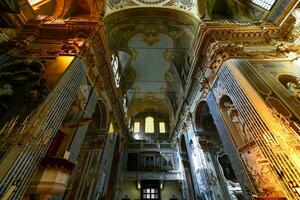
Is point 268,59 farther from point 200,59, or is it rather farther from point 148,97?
point 148,97

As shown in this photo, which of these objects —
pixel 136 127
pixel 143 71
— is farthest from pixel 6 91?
pixel 136 127

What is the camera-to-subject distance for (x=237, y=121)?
646 cm

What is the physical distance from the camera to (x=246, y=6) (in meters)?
9.85

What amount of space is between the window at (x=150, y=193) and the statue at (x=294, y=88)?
544 inches

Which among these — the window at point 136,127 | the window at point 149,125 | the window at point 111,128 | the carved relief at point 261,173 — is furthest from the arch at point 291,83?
the window at point 136,127

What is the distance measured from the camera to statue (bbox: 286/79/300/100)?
6.00 metres

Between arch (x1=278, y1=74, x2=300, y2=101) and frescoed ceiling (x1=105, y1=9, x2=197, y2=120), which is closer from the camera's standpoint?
arch (x1=278, y1=74, x2=300, y2=101)

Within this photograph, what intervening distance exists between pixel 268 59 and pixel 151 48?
7.75 meters

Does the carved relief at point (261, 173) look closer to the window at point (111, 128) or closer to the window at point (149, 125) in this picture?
the window at point (111, 128)

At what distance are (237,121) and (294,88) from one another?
7.47 feet

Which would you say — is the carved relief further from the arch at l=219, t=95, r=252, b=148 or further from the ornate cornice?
the ornate cornice

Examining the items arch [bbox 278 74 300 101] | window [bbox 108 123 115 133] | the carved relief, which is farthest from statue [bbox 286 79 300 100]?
window [bbox 108 123 115 133]

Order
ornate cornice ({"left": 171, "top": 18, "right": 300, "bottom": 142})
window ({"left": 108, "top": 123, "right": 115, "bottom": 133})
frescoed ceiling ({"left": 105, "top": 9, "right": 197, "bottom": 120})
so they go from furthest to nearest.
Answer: window ({"left": 108, "top": 123, "right": 115, "bottom": 133}), frescoed ceiling ({"left": 105, "top": 9, "right": 197, "bottom": 120}), ornate cornice ({"left": 171, "top": 18, "right": 300, "bottom": 142})

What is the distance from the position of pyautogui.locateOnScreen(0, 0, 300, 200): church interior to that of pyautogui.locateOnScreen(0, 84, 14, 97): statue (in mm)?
45
